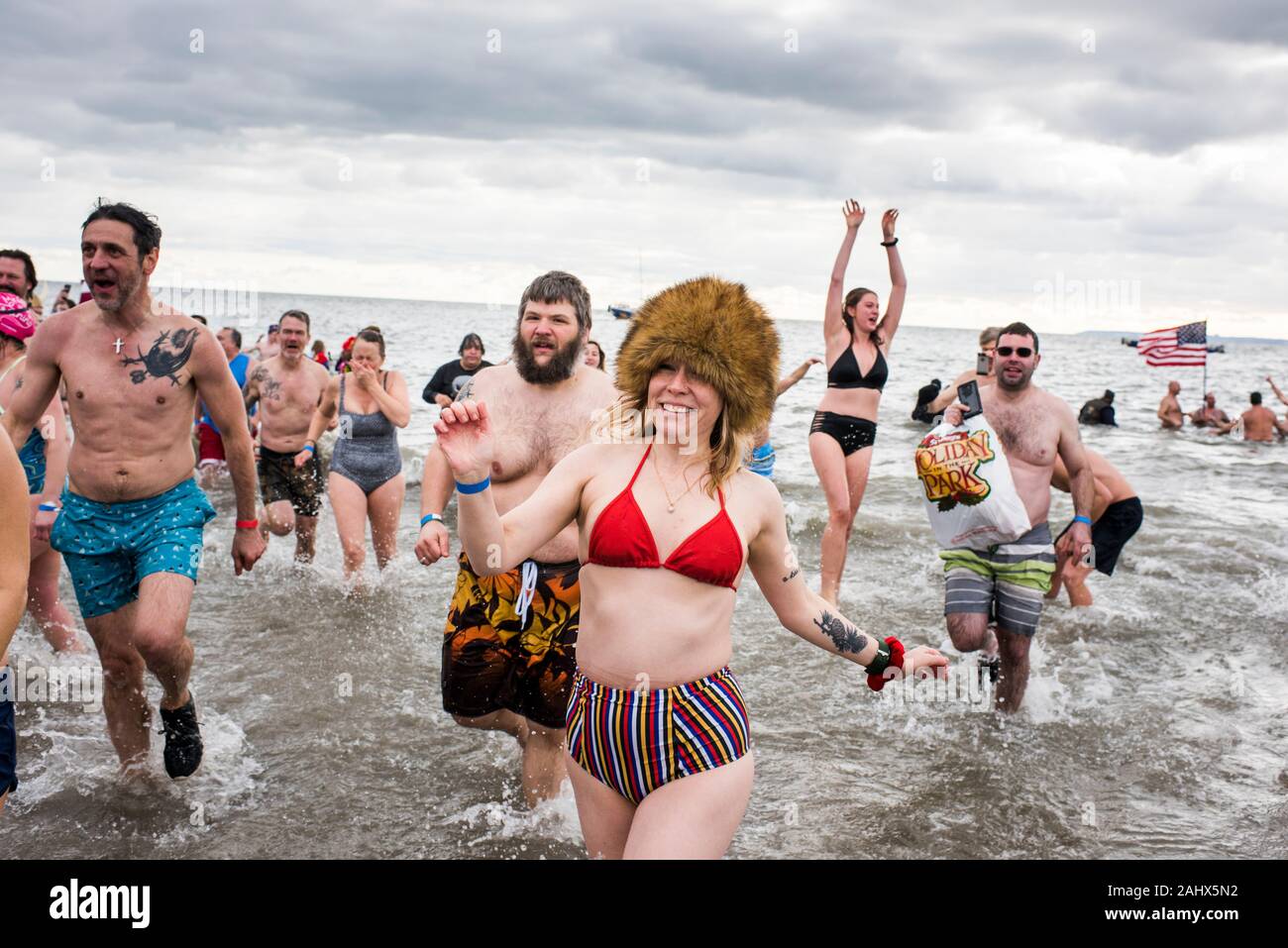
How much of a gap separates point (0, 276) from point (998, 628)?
6.42 meters

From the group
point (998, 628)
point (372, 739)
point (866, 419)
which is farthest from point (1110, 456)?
point (372, 739)

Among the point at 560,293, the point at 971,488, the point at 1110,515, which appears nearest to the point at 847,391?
the point at 971,488

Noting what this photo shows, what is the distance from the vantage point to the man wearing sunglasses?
20.0 ft

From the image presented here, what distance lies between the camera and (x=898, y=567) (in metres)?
11.1

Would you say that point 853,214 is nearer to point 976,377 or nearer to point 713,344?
point 976,377

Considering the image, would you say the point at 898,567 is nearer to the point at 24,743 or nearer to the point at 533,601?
the point at 533,601

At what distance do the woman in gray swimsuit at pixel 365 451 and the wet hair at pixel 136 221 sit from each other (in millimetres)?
3581

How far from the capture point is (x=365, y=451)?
8.49 meters

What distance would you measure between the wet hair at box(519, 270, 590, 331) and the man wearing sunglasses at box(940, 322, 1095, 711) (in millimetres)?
2710

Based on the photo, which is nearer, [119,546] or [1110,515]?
[119,546]

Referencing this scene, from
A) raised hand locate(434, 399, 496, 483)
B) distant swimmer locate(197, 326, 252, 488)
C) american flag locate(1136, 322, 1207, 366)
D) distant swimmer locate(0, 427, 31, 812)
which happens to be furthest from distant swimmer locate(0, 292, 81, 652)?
american flag locate(1136, 322, 1207, 366)

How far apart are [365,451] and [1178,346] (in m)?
23.7

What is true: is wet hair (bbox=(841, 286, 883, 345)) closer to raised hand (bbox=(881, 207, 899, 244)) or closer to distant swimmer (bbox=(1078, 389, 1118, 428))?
raised hand (bbox=(881, 207, 899, 244))

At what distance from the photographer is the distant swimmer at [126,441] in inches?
183
